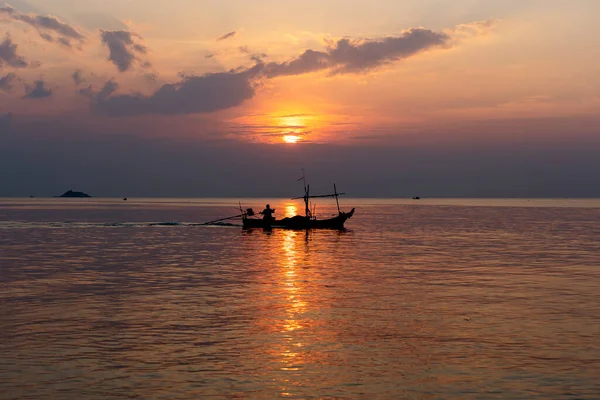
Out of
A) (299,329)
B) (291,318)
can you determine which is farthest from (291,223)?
(299,329)

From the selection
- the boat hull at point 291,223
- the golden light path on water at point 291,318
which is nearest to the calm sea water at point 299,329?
the golden light path on water at point 291,318

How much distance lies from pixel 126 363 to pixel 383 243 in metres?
60.1

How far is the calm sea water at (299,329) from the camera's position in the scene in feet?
63.4

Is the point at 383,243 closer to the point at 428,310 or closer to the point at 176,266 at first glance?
the point at 176,266

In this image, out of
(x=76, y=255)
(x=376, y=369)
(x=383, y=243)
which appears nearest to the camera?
(x=376, y=369)

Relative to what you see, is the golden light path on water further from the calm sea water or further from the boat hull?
the boat hull

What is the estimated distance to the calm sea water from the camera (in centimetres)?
1931

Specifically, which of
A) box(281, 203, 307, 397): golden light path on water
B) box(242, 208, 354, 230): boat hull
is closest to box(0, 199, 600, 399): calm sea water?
box(281, 203, 307, 397): golden light path on water

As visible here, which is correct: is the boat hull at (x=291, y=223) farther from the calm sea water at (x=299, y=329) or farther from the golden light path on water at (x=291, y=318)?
the calm sea water at (x=299, y=329)

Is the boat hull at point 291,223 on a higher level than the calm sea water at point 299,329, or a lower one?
higher

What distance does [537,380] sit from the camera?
64.4 feet

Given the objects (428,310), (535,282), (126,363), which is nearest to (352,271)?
(535,282)

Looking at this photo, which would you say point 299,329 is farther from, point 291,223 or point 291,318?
point 291,223

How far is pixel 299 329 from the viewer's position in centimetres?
2708
